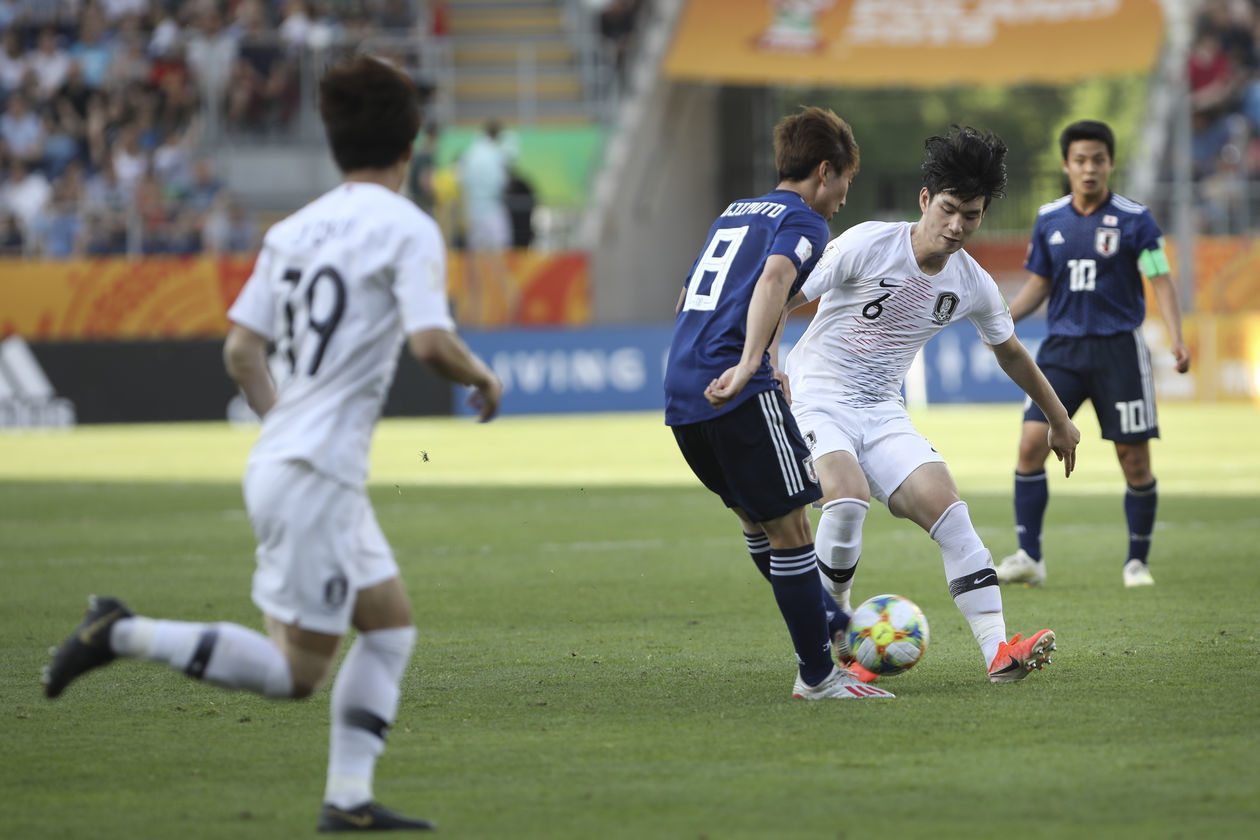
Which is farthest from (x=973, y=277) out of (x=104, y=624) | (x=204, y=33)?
(x=204, y=33)

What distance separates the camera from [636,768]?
5156 mm

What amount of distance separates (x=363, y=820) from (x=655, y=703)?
200 centimetres

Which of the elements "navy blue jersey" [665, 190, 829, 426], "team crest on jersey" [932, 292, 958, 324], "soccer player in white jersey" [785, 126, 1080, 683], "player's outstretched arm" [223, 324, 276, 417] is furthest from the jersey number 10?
"player's outstretched arm" [223, 324, 276, 417]

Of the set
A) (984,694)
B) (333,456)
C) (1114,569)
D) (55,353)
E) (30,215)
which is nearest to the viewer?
(333,456)

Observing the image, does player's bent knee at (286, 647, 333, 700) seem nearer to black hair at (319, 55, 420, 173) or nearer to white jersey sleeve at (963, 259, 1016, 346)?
black hair at (319, 55, 420, 173)

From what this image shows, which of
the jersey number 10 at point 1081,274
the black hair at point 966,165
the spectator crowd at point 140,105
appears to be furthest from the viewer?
the spectator crowd at point 140,105

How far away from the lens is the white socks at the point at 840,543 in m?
6.77

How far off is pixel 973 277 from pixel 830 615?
4.77 feet

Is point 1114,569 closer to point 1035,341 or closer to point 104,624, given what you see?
point 104,624

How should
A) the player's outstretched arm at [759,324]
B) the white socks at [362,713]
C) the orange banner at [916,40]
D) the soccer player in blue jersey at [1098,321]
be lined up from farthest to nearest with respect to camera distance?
the orange banner at [916,40]
the soccer player in blue jersey at [1098,321]
the player's outstretched arm at [759,324]
the white socks at [362,713]

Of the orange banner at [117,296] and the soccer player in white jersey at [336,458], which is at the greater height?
the soccer player in white jersey at [336,458]

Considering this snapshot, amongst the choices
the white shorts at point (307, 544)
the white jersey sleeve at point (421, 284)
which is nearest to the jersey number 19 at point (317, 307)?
the white jersey sleeve at point (421, 284)

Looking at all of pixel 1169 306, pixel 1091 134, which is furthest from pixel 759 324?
pixel 1169 306

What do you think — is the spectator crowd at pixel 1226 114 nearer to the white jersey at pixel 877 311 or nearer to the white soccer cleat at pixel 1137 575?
the white soccer cleat at pixel 1137 575
